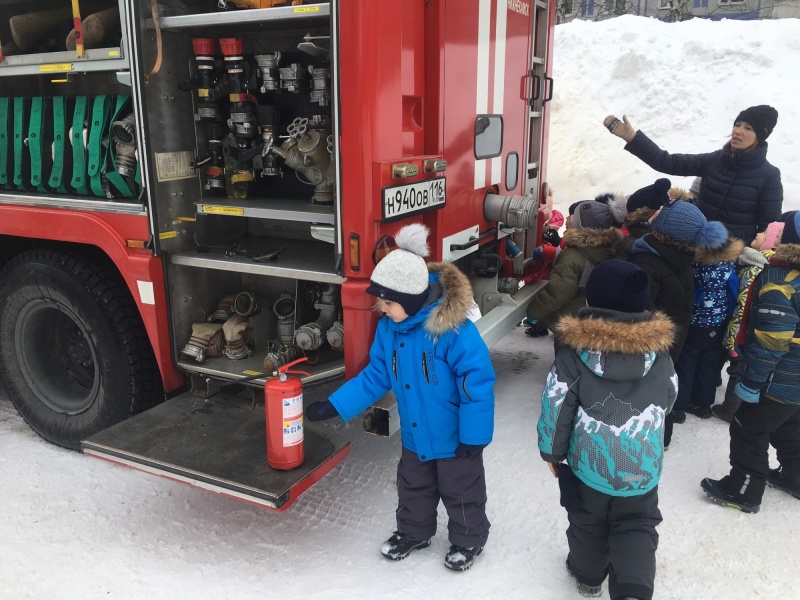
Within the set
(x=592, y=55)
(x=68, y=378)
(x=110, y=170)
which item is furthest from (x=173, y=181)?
(x=592, y=55)

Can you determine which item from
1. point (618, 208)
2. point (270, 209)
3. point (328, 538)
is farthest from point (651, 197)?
point (328, 538)

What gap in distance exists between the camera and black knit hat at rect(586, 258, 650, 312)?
245 cm

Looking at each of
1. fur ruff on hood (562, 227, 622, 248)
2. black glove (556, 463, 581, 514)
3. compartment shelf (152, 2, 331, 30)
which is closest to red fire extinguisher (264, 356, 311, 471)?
black glove (556, 463, 581, 514)

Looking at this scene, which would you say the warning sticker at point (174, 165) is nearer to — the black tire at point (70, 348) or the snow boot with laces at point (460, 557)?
the black tire at point (70, 348)

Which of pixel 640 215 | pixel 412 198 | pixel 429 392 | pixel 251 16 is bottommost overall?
pixel 429 392

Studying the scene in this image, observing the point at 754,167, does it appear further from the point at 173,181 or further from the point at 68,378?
the point at 68,378

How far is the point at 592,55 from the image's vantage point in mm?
15938

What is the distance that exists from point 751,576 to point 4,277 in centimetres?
419

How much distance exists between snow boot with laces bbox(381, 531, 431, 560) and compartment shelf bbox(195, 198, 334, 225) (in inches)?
59.0

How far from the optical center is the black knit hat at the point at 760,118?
4.28 m

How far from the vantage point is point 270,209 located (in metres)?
3.38

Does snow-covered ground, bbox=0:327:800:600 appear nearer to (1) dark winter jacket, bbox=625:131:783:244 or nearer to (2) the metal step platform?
(2) the metal step platform

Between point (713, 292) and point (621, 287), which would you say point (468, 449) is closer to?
point (621, 287)

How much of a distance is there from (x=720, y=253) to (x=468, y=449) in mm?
2062
